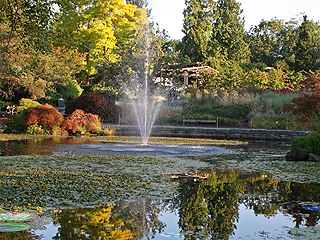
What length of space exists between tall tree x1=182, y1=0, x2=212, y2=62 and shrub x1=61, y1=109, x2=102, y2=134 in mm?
23745

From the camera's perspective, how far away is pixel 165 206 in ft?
21.0

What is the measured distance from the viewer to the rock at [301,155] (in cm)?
1209

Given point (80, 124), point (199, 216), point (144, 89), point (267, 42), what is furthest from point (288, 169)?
point (267, 42)

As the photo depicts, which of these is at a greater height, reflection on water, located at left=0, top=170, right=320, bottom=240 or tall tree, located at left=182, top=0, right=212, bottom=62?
tall tree, located at left=182, top=0, right=212, bottom=62

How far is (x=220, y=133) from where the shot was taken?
21531 mm

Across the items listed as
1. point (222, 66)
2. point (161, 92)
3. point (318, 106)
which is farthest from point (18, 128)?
point (222, 66)

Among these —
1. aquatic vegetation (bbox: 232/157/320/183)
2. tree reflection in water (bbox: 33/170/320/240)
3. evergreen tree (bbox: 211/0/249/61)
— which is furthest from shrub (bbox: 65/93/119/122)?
evergreen tree (bbox: 211/0/249/61)

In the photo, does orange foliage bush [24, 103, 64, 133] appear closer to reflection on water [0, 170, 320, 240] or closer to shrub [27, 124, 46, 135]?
shrub [27, 124, 46, 135]

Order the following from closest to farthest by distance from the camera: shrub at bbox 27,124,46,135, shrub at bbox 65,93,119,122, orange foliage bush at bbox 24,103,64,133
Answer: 1. shrub at bbox 27,124,46,135
2. orange foliage bush at bbox 24,103,64,133
3. shrub at bbox 65,93,119,122

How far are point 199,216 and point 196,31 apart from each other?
38.7 meters

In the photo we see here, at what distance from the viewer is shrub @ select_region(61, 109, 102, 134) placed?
2070 centimetres

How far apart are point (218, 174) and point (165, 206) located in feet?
10.8

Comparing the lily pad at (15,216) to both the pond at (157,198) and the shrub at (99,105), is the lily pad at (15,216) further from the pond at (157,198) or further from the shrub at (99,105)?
the shrub at (99,105)

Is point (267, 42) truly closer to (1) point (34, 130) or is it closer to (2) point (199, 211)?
(1) point (34, 130)
